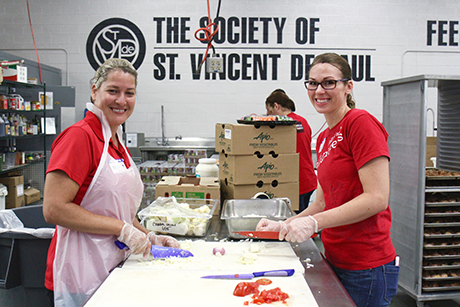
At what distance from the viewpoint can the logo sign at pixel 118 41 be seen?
20.1 feet

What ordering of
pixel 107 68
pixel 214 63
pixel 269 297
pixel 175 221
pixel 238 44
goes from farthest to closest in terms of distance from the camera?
1. pixel 238 44
2. pixel 214 63
3. pixel 175 221
4. pixel 107 68
5. pixel 269 297

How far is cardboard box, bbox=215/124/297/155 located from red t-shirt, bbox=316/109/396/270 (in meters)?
0.95

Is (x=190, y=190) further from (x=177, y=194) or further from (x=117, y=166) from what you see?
(x=117, y=166)

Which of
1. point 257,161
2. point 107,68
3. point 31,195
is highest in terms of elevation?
point 107,68

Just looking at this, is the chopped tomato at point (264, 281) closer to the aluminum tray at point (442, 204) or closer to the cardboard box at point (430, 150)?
the aluminum tray at point (442, 204)

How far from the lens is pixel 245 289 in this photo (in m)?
1.20

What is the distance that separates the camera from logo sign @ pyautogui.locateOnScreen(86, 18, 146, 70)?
20.1 ft

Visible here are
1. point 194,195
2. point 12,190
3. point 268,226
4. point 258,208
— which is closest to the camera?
point 268,226

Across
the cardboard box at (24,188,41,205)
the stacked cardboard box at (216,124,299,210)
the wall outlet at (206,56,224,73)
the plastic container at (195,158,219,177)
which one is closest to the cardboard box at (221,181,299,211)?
the stacked cardboard box at (216,124,299,210)

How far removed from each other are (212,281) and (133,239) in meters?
0.34

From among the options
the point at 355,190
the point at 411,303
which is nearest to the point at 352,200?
the point at 355,190

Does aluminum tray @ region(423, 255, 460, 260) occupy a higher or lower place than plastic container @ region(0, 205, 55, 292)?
lower

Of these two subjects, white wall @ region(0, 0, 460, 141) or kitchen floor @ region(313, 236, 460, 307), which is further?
white wall @ region(0, 0, 460, 141)

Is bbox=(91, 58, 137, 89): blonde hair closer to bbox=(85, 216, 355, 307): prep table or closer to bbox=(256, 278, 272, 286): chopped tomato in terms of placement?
bbox=(85, 216, 355, 307): prep table
